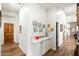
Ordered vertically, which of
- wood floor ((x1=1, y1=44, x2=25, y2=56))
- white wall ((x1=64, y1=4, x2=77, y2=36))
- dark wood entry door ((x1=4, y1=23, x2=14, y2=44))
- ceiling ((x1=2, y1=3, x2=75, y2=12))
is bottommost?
wood floor ((x1=1, y1=44, x2=25, y2=56))

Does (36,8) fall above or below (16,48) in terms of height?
above

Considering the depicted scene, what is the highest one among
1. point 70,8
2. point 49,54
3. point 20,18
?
point 70,8

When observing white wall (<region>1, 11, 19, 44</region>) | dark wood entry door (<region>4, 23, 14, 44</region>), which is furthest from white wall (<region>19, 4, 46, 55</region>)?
dark wood entry door (<region>4, 23, 14, 44</region>)

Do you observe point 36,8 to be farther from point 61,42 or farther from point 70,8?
point 61,42

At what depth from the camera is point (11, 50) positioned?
235cm

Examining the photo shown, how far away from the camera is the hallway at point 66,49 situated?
2.28 metres

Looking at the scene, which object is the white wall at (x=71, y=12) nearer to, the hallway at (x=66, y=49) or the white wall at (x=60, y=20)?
the white wall at (x=60, y=20)

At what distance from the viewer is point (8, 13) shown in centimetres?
232

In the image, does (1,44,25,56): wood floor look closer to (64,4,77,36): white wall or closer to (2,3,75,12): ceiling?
(2,3,75,12): ceiling

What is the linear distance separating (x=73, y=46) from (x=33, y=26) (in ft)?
3.10

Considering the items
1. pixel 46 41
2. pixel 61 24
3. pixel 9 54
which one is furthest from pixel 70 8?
pixel 9 54

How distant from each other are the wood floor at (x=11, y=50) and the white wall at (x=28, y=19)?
92mm

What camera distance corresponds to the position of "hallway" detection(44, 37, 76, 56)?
228cm

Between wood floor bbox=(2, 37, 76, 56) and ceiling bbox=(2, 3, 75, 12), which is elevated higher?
ceiling bbox=(2, 3, 75, 12)
